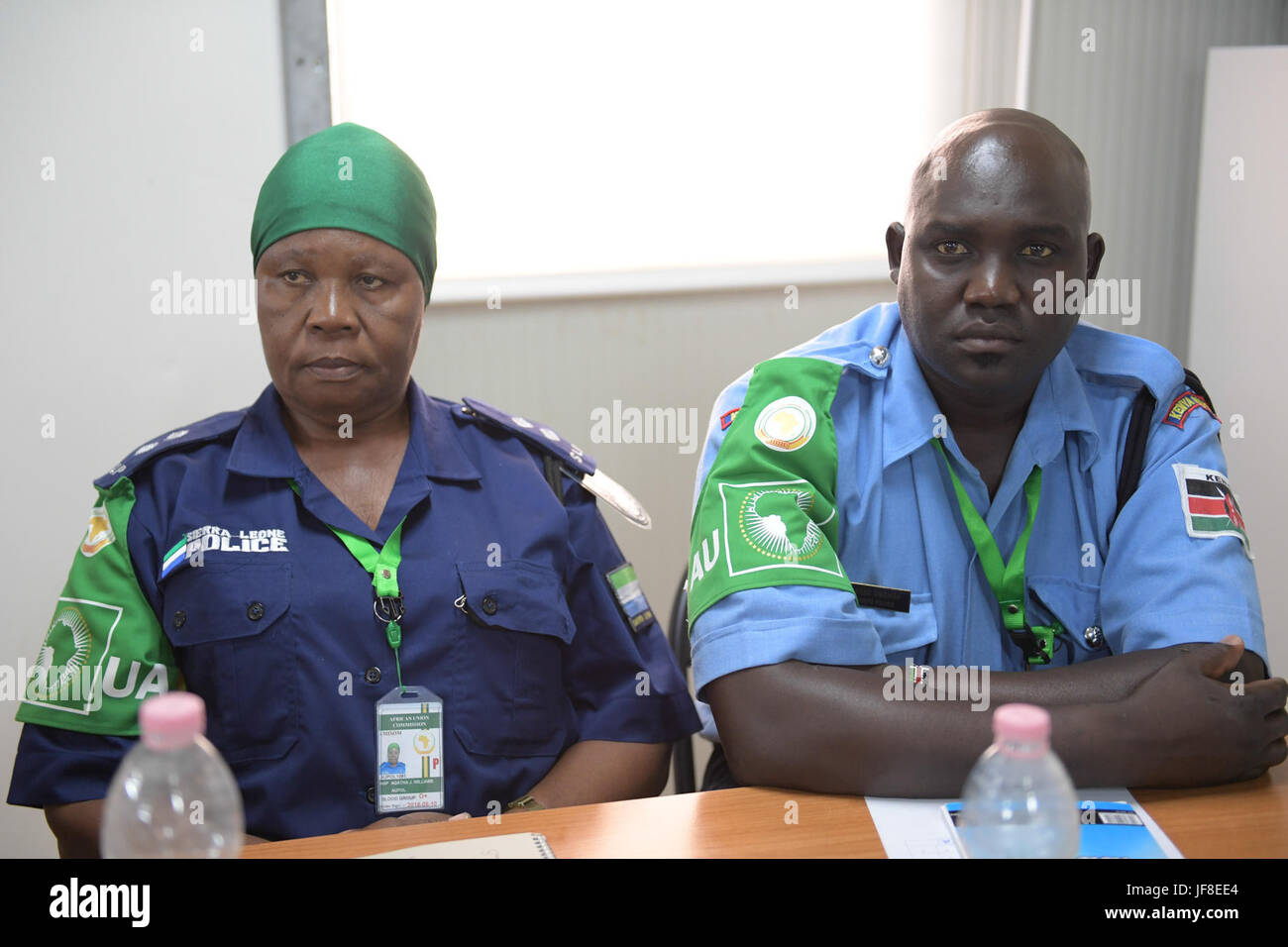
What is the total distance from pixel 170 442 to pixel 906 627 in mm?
1206

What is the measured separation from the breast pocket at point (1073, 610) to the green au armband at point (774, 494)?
1.11 feet

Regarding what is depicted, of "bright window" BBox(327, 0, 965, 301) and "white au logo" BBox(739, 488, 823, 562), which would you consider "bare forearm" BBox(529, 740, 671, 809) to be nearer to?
"white au logo" BBox(739, 488, 823, 562)

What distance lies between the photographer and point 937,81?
2936mm

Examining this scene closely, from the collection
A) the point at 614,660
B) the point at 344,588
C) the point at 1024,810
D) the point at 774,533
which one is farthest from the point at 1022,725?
the point at 344,588

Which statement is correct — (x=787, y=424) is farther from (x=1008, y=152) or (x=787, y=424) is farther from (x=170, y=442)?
(x=170, y=442)

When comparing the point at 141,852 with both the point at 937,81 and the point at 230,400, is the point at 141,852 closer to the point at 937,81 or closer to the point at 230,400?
the point at 230,400

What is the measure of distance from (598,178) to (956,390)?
1.42 meters

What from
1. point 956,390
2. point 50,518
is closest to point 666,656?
point 956,390

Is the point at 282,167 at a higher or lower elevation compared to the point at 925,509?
higher

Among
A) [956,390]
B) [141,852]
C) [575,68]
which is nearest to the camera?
[141,852]

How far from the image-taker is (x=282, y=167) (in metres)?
1.79

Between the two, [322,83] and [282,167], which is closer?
[282,167]

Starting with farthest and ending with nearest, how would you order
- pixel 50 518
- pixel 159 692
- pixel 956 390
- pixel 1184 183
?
pixel 1184 183 < pixel 50 518 < pixel 956 390 < pixel 159 692

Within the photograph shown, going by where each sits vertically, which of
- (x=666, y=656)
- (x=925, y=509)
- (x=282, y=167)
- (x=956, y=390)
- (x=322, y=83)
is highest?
(x=322, y=83)
